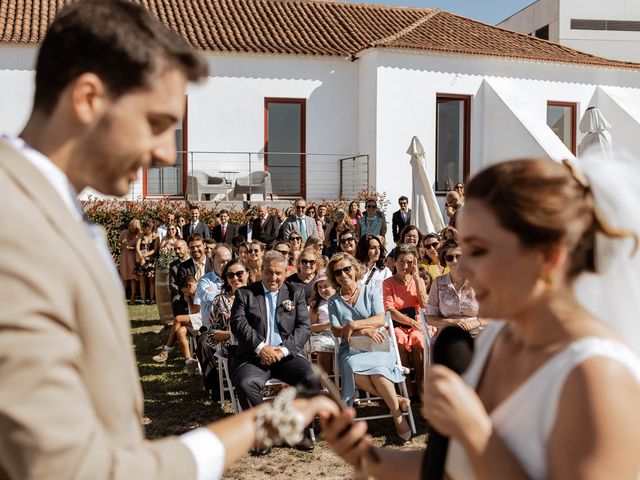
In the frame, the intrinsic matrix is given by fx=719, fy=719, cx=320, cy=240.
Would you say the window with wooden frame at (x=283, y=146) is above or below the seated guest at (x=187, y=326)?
above

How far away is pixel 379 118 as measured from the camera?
20547 mm

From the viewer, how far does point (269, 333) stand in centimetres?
716

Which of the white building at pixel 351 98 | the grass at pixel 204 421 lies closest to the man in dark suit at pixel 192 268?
the grass at pixel 204 421

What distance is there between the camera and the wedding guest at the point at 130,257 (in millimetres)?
15229

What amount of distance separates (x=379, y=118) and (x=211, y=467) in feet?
63.7

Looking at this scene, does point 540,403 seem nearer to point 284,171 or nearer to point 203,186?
point 203,186

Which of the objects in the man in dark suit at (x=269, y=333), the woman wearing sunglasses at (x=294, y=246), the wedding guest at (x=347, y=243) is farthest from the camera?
the woman wearing sunglasses at (x=294, y=246)

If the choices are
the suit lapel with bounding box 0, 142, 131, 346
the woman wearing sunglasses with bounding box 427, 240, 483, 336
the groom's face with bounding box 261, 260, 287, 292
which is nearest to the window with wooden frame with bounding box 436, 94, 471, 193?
the woman wearing sunglasses with bounding box 427, 240, 483, 336

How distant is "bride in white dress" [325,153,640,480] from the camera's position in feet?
5.37

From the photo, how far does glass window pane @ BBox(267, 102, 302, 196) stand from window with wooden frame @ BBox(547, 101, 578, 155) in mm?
8152

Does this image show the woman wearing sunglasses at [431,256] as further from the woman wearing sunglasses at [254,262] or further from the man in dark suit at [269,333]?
the man in dark suit at [269,333]

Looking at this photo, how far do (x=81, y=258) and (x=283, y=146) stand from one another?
20.7 meters

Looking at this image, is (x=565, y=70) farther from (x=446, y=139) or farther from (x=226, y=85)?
(x=226, y=85)

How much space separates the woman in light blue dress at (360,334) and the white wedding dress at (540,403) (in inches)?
202
